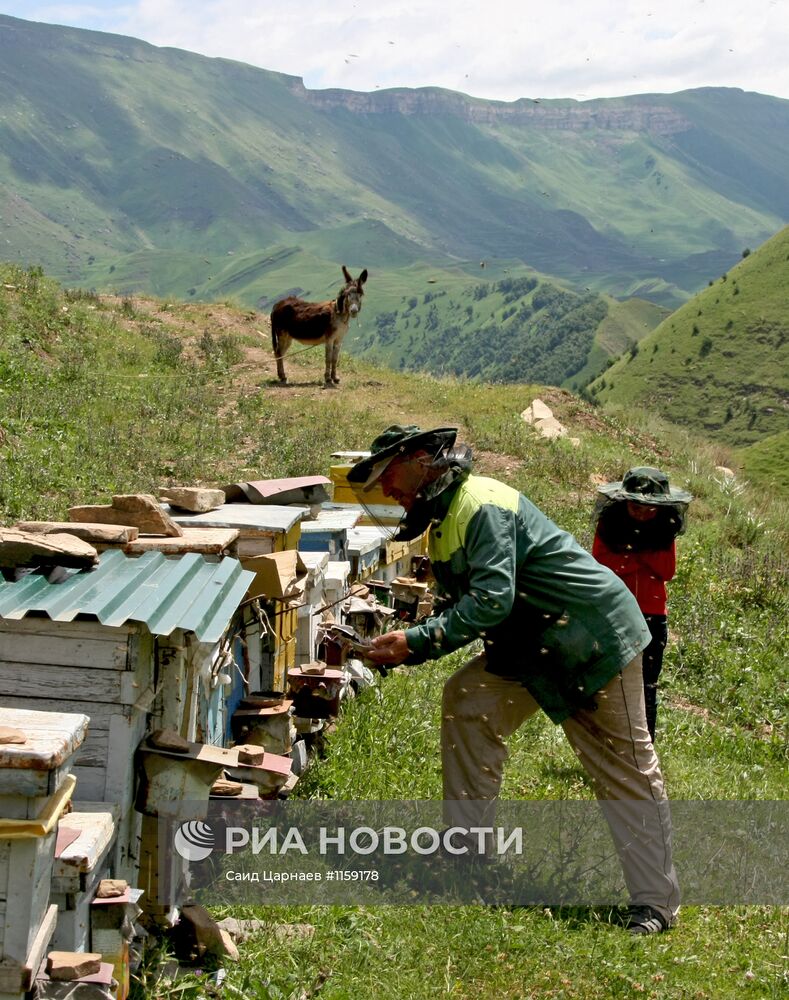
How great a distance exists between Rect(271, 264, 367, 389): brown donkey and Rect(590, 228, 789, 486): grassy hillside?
140 ft

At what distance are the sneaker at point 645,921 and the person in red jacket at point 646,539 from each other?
207 cm

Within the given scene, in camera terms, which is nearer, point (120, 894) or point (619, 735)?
point (120, 894)

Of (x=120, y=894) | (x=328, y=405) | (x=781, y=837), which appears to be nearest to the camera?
(x=120, y=894)

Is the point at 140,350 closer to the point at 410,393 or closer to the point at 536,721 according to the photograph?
the point at 410,393

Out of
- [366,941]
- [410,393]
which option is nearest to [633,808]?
[366,941]

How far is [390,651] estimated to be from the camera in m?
4.60

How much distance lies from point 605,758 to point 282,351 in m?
17.2

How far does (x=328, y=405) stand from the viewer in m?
19.0

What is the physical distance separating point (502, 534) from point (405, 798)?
1.84 meters

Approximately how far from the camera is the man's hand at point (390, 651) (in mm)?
4594

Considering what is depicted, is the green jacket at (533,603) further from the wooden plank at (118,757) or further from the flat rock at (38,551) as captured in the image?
the flat rock at (38,551)

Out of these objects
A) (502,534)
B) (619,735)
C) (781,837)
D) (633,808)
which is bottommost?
(781,837)

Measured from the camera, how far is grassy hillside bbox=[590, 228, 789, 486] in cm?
6312

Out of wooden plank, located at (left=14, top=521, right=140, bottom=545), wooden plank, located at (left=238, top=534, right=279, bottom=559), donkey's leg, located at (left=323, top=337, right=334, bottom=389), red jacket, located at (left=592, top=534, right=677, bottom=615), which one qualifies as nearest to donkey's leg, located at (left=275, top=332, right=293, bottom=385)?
donkey's leg, located at (left=323, top=337, right=334, bottom=389)
